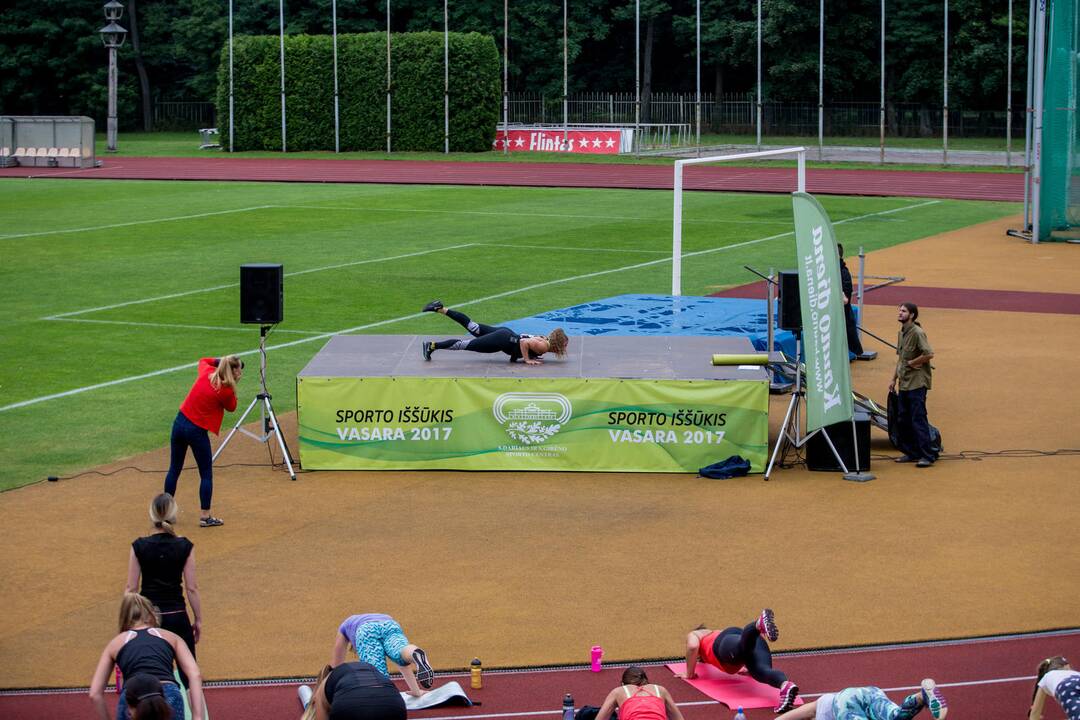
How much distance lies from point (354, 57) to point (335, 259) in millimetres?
41614

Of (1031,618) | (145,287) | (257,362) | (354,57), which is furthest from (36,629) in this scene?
(354,57)

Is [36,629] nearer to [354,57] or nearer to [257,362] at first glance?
[257,362]

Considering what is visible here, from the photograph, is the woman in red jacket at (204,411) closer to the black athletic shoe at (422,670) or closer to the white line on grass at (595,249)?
the black athletic shoe at (422,670)

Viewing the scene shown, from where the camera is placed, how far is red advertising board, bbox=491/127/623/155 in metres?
70.1

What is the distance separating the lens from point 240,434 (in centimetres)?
1762

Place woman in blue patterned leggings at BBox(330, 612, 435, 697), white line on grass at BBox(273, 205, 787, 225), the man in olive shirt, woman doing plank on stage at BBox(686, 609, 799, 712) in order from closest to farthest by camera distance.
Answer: woman in blue patterned leggings at BBox(330, 612, 435, 697), woman doing plank on stage at BBox(686, 609, 799, 712), the man in olive shirt, white line on grass at BBox(273, 205, 787, 225)

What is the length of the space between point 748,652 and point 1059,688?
7.43 ft

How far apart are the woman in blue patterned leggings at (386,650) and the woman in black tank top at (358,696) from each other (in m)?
1.65

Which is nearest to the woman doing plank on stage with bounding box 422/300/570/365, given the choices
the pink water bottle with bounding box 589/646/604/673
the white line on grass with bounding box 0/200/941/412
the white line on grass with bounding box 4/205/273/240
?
the white line on grass with bounding box 0/200/941/412

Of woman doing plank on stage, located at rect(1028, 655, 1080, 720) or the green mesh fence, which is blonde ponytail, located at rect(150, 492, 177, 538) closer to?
woman doing plank on stage, located at rect(1028, 655, 1080, 720)

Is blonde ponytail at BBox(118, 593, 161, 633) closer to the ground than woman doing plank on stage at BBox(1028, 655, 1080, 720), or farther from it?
farther from it

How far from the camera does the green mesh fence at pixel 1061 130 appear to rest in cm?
3603

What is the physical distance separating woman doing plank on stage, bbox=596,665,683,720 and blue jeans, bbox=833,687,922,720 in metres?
0.99

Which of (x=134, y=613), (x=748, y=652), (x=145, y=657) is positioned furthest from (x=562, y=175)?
(x=145, y=657)
